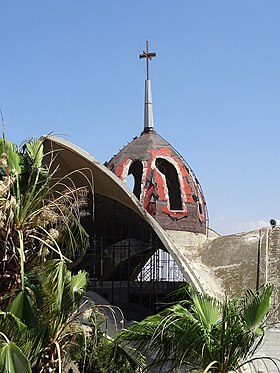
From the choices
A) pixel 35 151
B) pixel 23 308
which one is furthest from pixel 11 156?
pixel 23 308

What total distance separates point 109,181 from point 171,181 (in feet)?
16.2

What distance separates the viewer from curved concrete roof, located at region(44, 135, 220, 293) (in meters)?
16.8

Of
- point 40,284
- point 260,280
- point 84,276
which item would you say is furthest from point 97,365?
point 260,280

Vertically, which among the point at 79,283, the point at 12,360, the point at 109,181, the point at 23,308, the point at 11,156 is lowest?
the point at 12,360

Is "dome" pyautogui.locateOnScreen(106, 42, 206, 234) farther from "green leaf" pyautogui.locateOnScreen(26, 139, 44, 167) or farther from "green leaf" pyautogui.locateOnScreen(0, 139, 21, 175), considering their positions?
"green leaf" pyautogui.locateOnScreen(0, 139, 21, 175)

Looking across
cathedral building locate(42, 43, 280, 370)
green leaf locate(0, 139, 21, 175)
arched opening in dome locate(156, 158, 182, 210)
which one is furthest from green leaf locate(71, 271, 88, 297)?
arched opening in dome locate(156, 158, 182, 210)

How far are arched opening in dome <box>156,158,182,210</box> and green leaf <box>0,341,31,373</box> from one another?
14486mm

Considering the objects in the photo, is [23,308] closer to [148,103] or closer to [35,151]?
[35,151]

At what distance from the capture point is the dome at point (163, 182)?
2134 centimetres

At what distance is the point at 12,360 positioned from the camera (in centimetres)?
778

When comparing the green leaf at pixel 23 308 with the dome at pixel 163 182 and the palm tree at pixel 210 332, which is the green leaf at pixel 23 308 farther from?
the dome at pixel 163 182

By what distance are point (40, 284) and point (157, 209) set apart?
11.9m

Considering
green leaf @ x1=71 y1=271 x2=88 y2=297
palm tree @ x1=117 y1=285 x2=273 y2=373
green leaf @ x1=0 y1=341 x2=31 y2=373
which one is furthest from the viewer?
green leaf @ x1=71 y1=271 x2=88 y2=297

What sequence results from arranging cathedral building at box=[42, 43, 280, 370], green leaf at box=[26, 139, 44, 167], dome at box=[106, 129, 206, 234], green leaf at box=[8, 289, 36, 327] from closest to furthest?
green leaf at box=[8, 289, 36, 327]
green leaf at box=[26, 139, 44, 167]
cathedral building at box=[42, 43, 280, 370]
dome at box=[106, 129, 206, 234]
